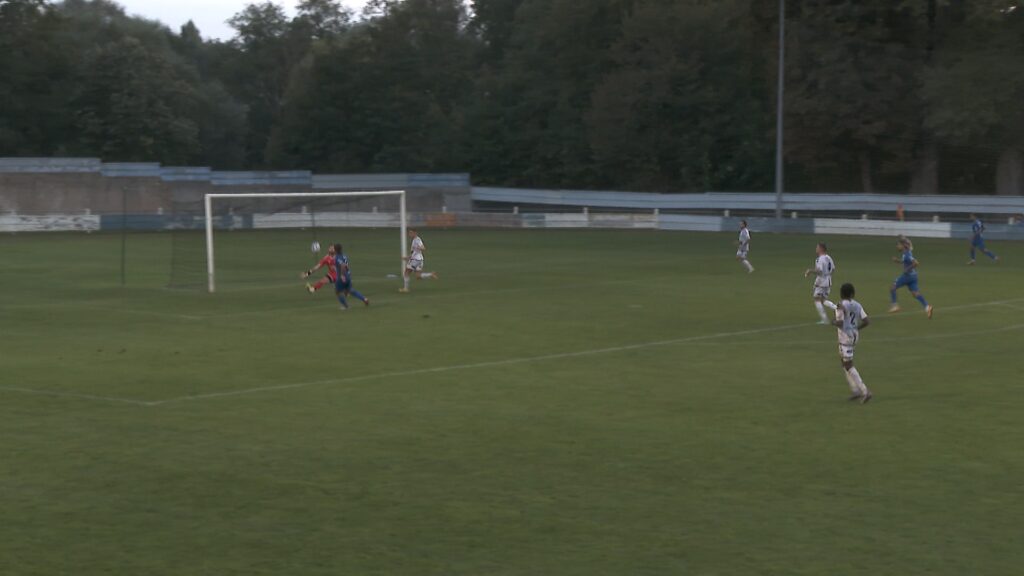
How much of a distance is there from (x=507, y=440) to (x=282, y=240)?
1757 inches

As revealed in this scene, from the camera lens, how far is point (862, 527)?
11.2 metres

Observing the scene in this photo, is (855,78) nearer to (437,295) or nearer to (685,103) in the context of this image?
(685,103)

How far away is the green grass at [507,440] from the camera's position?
10.7m

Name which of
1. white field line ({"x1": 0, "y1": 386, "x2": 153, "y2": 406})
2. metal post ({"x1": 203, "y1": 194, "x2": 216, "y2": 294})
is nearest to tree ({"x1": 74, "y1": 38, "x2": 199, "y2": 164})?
metal post ({"x1": 203, "y1": 194, "x2": 216, "y2": 294})

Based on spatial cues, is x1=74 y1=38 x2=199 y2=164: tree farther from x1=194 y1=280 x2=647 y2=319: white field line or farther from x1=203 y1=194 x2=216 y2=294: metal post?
x1=194 y1=280 x2=647 y2=319: white field line

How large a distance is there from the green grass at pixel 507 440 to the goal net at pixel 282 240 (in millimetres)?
7016

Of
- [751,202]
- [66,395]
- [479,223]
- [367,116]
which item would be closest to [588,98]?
[367,116]

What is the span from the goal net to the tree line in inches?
659

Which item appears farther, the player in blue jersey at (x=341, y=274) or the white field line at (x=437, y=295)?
the white field line at (x=437, y=295)

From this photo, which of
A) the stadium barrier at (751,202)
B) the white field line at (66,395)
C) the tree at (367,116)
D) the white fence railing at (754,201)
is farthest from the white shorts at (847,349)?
the tree at (367,116)

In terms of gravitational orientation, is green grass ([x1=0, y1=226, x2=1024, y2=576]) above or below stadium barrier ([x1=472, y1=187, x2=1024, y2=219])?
below

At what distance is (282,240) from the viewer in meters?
58.3

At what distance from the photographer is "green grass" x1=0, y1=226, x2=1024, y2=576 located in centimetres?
1066

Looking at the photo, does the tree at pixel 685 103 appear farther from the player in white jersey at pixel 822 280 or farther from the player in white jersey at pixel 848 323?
the player in white jersey at pixel 848 323
